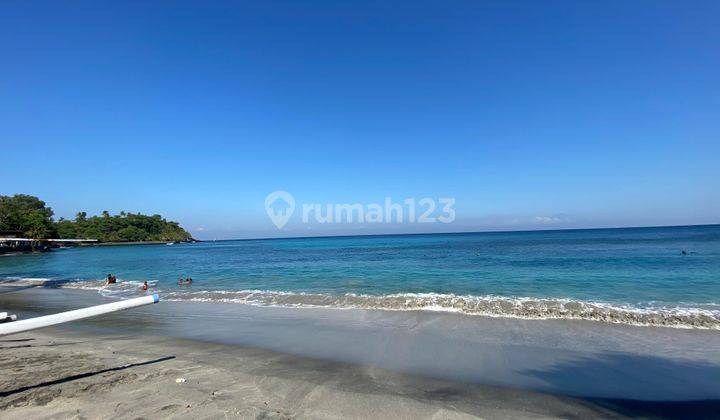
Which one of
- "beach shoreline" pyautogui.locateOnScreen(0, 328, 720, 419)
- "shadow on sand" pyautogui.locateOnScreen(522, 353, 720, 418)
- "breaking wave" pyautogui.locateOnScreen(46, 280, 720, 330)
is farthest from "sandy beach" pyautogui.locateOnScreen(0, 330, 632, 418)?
"breaking wave" pyautogui.locateOnScreen(46, 280, 720, 330)

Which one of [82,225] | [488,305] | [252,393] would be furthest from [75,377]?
[82,225]

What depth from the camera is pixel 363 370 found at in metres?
6.29

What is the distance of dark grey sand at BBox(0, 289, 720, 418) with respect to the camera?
15.4 ft

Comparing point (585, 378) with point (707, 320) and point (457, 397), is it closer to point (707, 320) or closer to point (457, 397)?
point (457, 397)

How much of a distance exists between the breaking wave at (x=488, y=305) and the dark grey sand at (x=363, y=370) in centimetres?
95

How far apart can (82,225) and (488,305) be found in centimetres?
16423

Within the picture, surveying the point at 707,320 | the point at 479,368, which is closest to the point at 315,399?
the point at 479,368

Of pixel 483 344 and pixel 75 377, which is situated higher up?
pixel 75 377

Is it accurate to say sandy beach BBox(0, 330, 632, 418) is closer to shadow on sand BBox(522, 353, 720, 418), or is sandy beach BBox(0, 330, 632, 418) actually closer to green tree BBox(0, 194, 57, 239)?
shadow on sand BBox(522, 353, 720, 418)

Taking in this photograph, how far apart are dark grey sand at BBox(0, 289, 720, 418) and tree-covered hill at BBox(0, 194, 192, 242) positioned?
112 m

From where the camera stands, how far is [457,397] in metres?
5.08

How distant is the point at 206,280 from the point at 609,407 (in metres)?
22.7

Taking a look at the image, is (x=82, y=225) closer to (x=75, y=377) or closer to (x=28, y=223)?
(x=28, y=223)

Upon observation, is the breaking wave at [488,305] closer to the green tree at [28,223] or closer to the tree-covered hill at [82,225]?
the green tree at [28,223]
